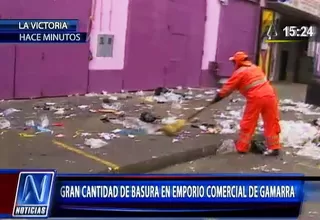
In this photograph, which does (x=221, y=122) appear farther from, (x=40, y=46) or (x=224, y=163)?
(x=40, y=46)

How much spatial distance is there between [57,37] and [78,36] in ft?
4.66

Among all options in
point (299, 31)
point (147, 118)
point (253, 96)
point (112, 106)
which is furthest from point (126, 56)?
point (299, 31)

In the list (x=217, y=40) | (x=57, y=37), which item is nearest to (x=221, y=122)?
(x=57, y=37)

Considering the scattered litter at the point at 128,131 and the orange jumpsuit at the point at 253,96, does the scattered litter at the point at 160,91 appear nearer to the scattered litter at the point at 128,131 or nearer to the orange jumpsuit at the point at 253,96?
the scattered litter at the point at 128,131

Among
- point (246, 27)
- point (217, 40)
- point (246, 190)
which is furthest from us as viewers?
point (246, 27)

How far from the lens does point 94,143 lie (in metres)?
7.16

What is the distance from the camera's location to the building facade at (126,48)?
32.6ft

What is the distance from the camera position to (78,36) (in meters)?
10.9

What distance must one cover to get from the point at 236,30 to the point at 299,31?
6.94 m

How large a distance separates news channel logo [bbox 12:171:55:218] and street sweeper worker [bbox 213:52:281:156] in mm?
3951

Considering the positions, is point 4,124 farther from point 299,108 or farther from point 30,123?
point 299,108

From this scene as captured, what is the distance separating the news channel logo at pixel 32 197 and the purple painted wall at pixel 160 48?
7683mm

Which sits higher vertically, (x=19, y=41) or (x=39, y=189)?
(x=19, y=41)

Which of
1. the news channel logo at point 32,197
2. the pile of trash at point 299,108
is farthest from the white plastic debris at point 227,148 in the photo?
the pile of trash at point 299,108
